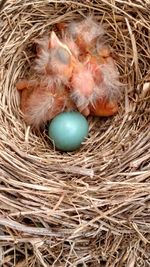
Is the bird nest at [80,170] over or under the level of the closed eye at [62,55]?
under

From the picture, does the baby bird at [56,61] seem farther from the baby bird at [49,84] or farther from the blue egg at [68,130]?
the blue egg at [68,130]

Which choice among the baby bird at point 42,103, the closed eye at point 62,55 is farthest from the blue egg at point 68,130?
the closed eye at point 62,55

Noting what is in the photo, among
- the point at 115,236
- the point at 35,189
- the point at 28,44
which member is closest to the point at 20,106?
the point at 28,44

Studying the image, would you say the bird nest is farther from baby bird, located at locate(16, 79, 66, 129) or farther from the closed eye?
the closed eye

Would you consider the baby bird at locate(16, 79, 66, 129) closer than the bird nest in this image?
No

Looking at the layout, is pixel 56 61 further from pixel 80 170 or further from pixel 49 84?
pixel 80 170

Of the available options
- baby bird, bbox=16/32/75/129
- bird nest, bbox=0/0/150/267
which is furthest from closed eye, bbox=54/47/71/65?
bird nest, bbox=0/0/150/267
